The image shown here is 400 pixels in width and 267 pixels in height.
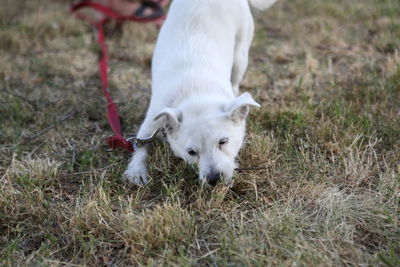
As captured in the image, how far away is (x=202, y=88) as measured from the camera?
3.68m

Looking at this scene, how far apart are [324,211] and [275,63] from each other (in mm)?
2951

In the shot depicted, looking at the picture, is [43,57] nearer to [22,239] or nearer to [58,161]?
[58,161]

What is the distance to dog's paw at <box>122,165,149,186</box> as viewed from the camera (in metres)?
3.46

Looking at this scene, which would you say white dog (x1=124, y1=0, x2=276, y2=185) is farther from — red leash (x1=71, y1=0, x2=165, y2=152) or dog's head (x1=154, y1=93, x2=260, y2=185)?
red leash (x1=71, y1=0, x2=165, y2=152)

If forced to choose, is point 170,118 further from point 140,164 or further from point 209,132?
point 140,164

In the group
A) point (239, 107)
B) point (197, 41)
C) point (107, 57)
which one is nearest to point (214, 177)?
point (239, 107)

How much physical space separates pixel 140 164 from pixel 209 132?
27.2 inches

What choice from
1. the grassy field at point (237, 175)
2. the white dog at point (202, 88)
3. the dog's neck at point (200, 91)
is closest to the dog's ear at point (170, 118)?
the white dog at point (202, 88)

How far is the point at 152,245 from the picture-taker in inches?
112

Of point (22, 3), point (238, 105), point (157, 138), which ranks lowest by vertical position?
point (22, 3)

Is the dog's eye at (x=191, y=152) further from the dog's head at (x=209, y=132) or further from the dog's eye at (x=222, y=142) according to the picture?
the dog's eye at (x=222, y=142)

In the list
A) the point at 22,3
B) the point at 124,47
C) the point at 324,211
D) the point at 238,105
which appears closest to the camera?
the point at 324,211

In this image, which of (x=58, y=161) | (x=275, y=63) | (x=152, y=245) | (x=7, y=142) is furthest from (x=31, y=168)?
(x=275, y=63)

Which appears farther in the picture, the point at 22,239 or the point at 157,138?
the point at 157,138
